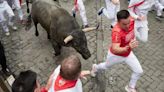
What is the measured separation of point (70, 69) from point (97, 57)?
4096 millimetres

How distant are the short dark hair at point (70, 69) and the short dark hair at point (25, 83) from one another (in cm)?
46

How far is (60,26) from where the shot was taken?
296 inches

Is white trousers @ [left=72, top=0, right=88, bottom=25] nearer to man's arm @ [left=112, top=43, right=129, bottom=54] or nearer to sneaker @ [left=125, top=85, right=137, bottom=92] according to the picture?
sneaker @ [left=125, top=85, right=137, bottom=92]

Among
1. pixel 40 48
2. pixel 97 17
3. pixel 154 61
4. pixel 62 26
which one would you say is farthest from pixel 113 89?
pixel 97 17

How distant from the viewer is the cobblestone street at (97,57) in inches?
283

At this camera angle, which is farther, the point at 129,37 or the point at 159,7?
the point at 159,7

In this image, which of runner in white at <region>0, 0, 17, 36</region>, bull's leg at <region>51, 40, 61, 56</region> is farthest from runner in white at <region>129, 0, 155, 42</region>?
runner in white at <region>0, 0, 17, 36</region>

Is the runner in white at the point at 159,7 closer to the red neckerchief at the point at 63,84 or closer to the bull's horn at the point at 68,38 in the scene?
the bull's horn at the point at 68,38

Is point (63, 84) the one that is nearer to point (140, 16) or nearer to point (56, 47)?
point (56, 47)

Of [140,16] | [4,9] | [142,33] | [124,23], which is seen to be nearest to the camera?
[124,23]

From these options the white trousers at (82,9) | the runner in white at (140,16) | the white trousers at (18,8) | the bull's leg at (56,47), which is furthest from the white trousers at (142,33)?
the white trousers at (18,8)

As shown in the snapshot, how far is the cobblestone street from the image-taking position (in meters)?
7.20

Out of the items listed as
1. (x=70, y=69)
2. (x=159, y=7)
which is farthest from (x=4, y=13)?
(x=70, y=69)

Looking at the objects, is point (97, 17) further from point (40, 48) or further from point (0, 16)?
point (0, 16)
